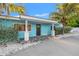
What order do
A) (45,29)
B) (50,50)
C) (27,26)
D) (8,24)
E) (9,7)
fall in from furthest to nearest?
(45,29), (27,26), (8,24), (9,7), (50,50)

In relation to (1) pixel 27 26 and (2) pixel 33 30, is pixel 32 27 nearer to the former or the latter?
(2) pixel 33 30

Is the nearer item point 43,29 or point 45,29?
point 43,29

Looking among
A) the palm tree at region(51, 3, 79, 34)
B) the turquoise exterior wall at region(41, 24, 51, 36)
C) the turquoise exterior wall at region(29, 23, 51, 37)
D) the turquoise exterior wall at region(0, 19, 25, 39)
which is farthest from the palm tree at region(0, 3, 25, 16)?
the palm tree at region(51, 3, 79, 34)

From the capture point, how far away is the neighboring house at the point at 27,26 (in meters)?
18.3

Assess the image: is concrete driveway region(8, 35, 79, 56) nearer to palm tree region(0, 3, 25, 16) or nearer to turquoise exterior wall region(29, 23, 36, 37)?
palm tree region(0, 3, 25, 16)

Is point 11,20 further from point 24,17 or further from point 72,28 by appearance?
point 72,28

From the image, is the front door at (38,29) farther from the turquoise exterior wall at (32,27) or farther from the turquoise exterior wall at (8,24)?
the turquoise exterior wall at (8,24)

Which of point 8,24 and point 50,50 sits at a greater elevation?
point 8,24

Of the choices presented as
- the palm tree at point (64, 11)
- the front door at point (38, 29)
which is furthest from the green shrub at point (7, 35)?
the palm tree at point (64, 11)

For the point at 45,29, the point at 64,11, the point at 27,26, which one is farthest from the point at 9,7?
the point at 64,11

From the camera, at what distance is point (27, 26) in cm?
1948

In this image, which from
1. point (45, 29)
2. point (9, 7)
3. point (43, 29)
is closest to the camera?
point (9, 7)

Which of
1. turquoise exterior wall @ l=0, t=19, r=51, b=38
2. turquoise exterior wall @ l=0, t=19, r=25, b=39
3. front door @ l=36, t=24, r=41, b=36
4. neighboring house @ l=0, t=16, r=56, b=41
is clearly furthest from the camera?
front door @ l=36, t=24, r=41, b=36

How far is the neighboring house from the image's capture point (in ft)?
60.1
